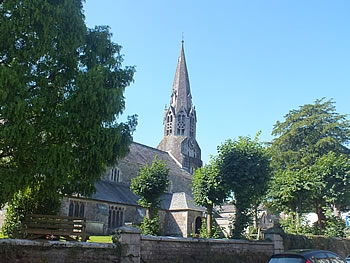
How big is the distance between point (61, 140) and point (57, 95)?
1502 mm

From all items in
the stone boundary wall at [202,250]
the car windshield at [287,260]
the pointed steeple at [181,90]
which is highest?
the pointed steeple at [181,90]

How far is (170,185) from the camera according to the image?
3891 centimetres

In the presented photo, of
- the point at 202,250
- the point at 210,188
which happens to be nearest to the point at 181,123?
the point at 210,188

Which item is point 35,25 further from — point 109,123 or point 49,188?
point 49,188

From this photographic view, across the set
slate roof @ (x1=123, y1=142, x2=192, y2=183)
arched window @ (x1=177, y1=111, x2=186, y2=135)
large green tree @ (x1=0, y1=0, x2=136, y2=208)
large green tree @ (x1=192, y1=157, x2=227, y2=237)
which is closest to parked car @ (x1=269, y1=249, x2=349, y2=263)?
large green tree @ (x1=0, y1=0, x2=136, y2=208)

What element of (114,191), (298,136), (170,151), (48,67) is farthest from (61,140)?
(170,151)

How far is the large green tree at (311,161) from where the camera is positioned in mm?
21469

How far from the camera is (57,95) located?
10305 mm

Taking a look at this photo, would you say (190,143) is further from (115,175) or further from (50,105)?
(50,105)

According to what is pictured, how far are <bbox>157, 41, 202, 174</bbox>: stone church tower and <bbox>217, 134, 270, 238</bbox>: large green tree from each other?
25.8m

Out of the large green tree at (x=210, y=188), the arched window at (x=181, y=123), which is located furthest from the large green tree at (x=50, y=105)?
the arched window at (x=181, y=123)

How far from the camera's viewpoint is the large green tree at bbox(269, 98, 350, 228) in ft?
70.4

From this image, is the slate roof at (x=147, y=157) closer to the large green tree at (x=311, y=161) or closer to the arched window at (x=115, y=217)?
the arched window at (x=115, y=217)

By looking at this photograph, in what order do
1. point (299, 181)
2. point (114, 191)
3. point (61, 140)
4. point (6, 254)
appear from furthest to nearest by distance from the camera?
point (114, 191) → point (299, 181) → point (61, 140) → point (6, 254)
